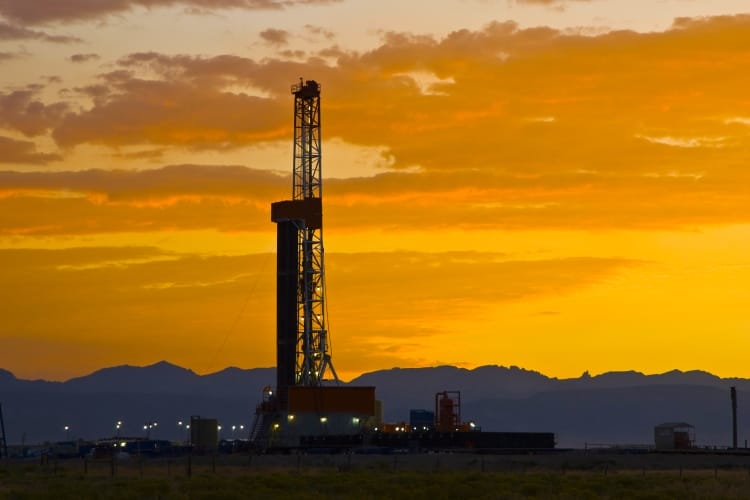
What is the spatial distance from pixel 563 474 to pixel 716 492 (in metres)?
14.8

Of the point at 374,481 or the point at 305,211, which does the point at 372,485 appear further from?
the point at 305,211

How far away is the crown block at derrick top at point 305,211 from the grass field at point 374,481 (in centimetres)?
3377

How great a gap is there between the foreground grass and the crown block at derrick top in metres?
44.5

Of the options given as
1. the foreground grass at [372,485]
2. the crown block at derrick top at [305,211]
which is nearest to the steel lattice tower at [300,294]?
the crown block at derrick top at [305,211]

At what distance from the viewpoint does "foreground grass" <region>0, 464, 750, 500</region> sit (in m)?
59.5

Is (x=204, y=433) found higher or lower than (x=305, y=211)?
lower

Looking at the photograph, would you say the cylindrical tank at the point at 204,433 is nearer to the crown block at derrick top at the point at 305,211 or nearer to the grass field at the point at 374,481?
the crown block at derrick top at the point at 305,211

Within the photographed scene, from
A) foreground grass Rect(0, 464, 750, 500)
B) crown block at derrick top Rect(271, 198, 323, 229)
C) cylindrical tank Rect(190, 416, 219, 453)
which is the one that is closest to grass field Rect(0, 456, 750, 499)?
foreground grass Rect(0, 464, 750, 500)

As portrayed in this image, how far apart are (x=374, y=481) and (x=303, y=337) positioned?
172 feet

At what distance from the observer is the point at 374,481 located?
217 ft

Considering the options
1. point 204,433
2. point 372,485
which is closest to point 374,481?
point 372,485

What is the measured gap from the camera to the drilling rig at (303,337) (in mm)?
112875

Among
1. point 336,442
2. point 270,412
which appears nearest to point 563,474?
point 336,442

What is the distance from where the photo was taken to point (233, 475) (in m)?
72.4
